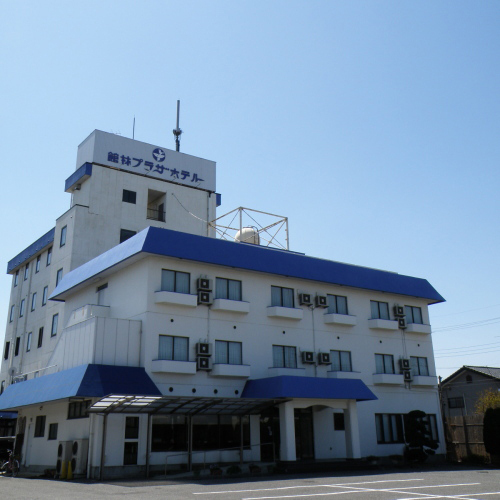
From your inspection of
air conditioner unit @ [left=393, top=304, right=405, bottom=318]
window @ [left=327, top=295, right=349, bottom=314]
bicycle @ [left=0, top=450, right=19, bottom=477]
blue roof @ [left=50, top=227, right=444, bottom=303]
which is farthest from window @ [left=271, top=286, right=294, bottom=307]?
bicycle @ [left=0, top=450, right=19, bottom=477]

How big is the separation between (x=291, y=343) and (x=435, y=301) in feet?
38.3

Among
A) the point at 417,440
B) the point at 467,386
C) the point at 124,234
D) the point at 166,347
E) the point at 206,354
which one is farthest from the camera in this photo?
the point at 467,386

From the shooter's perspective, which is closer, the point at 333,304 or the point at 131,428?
the point at 131,428

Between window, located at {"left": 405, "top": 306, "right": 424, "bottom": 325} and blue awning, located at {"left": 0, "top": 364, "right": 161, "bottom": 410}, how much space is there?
17.2m

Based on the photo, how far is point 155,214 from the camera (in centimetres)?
4066

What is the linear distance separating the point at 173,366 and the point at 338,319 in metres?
10.1

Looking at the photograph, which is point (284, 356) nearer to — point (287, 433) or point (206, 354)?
point (287, 433)

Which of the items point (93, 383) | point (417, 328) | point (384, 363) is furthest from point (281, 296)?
point (93, 383)

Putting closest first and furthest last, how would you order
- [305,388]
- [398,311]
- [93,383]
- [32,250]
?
[93,383]
[305,388]
[398,311]
[32,250]

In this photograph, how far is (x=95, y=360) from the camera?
23.2 meters

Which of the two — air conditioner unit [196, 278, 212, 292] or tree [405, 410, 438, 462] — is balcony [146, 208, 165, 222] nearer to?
air conditioner unit [196, 278, 212, 292]

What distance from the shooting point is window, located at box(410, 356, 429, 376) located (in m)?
33.4

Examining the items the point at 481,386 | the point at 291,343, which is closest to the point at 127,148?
the point at 291,343

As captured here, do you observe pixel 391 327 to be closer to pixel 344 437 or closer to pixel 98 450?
pixel 344 437
